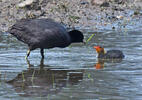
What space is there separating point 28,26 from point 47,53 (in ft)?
3.37

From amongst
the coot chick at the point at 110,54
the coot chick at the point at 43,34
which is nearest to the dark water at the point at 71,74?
the coot chick at the point at 110,54

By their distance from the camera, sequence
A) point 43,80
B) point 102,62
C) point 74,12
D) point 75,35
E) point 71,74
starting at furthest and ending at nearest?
point 74,12 < point 75,35 < point 102,62 < point 71,74 < point 43,80

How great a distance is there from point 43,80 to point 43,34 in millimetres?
2308

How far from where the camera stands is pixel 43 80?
7688mm

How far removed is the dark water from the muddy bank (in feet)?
9.35

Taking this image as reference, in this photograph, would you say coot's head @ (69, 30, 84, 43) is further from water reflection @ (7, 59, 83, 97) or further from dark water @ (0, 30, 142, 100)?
water reflection @ (7, 59, 83, 97)

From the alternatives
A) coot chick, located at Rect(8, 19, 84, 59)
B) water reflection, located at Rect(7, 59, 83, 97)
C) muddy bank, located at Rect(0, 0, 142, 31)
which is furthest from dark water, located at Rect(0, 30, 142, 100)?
muddy bank, located at Rect(0, 0, 142, 31)

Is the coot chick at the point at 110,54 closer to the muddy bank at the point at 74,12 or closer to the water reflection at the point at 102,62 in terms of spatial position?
the water reflection at the point at 102,62

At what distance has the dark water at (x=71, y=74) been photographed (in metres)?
6.62

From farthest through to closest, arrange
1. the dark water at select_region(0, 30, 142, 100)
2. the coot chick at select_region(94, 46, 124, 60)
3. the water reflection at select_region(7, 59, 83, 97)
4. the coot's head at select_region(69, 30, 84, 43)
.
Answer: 1. the coot's head at select_region(69, 30, 84, 43)
2. the coot chick at select_region(94, 46, 124, 60)
3. the water reflection at select_region(7, 59, 83, 97)
4. the dark water at select_region(0, 30, 142, 100)

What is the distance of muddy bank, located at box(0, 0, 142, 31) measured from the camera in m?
14.8

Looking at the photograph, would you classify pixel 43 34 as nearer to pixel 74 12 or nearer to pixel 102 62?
pixel 102 62

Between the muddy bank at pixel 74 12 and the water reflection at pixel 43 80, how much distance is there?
19.1 feet

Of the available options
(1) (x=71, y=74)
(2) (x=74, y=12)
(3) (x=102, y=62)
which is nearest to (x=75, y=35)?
(3) (x=102, y=62)
